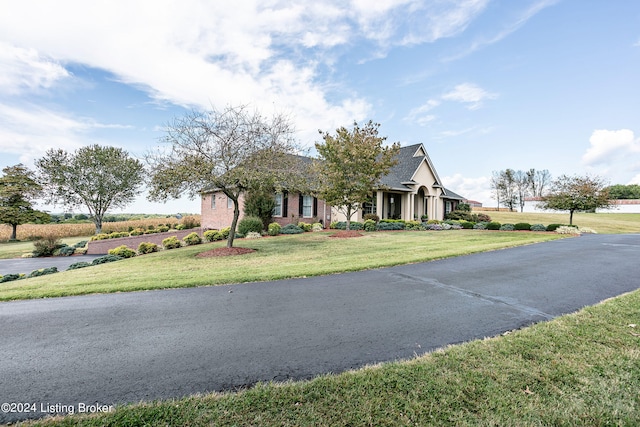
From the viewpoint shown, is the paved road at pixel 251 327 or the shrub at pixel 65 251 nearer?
the paved road at pixel 251 327

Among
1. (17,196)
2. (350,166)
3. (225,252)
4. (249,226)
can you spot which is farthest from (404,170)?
A: (17,196)

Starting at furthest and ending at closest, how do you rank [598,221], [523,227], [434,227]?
[598,221] < [434,227] < [523,227]

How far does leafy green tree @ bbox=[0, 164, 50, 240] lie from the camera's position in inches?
1040

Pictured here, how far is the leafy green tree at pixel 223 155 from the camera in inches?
443

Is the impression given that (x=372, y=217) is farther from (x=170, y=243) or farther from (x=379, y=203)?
(x=170, y=243)

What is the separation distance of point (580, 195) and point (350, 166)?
1839cm

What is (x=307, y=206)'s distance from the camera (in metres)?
22.4

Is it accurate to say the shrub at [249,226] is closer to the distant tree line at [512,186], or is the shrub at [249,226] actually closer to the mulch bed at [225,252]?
the mulch bed at [225,252]

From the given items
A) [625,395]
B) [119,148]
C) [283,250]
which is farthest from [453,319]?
[119,148]

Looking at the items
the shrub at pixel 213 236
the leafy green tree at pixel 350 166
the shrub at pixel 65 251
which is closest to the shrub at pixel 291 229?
the leafy green tree at pixel 350 166

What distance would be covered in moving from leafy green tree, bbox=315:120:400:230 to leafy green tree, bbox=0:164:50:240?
98.3ft

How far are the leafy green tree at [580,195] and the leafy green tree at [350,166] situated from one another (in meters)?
14.8

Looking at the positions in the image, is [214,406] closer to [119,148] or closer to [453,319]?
[453,319]

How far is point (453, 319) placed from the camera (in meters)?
4.50
